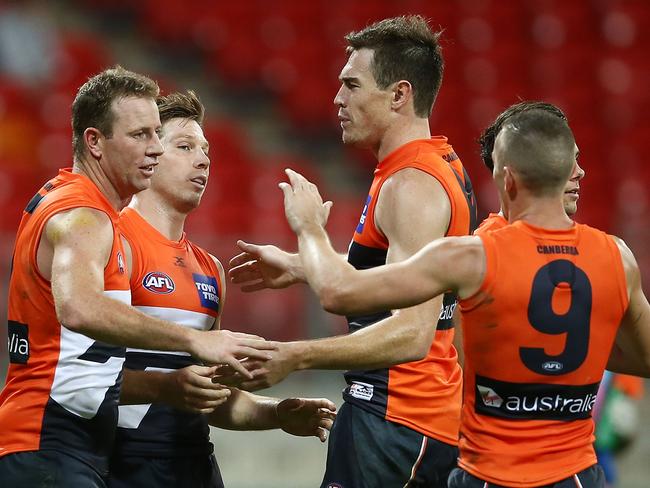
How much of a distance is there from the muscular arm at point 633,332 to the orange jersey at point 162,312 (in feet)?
6.20

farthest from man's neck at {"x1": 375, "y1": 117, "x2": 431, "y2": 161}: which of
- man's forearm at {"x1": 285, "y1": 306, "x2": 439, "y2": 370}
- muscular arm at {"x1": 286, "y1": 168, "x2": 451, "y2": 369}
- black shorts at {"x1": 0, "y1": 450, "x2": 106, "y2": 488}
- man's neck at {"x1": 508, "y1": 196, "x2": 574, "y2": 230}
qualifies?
black shorts at {"x1": 0, "y1": 450, "x2": 106, "y2": 488}

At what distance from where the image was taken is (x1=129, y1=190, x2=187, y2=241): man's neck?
5.30 m

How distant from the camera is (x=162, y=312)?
4977mm

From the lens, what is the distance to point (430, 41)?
493cm

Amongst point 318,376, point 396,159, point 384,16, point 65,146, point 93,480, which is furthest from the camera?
point 384,16

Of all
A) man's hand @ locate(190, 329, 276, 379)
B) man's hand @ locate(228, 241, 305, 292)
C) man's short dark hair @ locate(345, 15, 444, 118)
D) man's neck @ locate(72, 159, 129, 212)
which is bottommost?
man's hand @ locate(190, 329, 276, 379)

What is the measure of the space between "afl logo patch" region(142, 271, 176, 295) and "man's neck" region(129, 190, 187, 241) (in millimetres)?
311

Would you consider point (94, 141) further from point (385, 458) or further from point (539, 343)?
point (539, 343)

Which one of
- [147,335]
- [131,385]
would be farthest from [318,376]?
[147,335]

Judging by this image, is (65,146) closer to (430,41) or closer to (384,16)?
(384,16)

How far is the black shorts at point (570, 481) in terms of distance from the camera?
3.79 metres

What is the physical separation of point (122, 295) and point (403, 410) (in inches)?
49.3

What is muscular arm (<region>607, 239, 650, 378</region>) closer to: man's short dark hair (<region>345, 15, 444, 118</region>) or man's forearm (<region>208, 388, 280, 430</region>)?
man's short dark hair (<region>345, 15, 444, 118</region>)

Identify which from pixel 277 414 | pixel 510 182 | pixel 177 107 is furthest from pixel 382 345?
pixel 177 107
